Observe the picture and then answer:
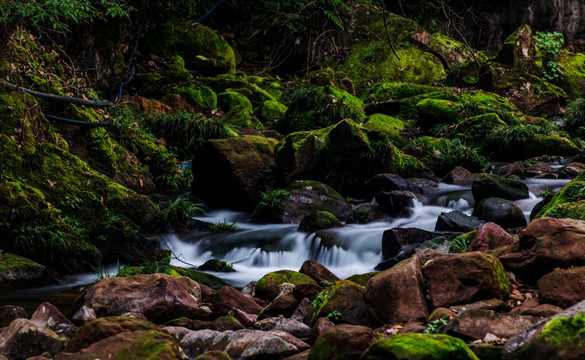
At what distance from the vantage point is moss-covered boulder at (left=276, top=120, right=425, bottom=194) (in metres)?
9.35

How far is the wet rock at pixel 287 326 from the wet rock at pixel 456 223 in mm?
3527

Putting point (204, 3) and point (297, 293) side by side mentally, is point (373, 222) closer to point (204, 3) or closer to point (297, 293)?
point (297, 293)

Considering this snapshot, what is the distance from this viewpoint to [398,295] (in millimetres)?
3236

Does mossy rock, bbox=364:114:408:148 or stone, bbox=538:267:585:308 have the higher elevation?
stone, bbox=538:267:585:308

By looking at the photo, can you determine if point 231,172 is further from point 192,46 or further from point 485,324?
point 192,46

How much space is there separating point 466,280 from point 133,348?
191 centimetres

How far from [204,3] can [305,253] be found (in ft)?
42.7

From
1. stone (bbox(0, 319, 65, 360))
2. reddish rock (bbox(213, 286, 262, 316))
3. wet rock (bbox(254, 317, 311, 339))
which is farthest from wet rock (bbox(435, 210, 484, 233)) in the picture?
stone (bbox(0, 319, 65, 360))

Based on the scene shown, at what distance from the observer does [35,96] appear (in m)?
7.56

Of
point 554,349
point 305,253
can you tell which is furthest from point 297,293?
point 305,253

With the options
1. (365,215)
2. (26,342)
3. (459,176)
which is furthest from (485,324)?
(459,176)

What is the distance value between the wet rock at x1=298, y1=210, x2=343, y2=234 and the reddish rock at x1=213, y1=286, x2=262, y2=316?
10.8ft

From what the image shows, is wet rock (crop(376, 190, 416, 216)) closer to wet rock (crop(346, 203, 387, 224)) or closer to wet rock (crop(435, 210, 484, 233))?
wet rock (crop(346, 203, 387, 224))

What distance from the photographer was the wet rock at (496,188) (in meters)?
8.02
